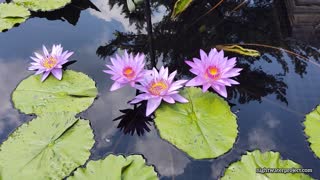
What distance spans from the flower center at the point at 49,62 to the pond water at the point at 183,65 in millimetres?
223

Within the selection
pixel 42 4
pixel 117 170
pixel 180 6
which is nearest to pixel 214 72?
pixel 117 170

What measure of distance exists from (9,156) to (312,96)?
1.61 m

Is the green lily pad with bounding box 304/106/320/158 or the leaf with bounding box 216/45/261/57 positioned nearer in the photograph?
the green lily pad with bounding box 304/106/320/158

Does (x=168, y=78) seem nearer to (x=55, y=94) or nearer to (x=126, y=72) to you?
(x=126, y=72)

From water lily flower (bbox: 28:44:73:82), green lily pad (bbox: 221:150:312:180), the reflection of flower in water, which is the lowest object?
green lily pad (bbox: 221:150:312:180)

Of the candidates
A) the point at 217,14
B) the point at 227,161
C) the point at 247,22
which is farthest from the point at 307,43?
the point at 227,161

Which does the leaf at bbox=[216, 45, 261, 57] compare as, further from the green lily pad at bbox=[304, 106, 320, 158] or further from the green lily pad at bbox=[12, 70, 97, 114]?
the green lily pad at bbox=[12, 70, 97, 114]

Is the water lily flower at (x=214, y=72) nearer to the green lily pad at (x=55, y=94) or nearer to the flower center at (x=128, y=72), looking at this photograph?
the flower center at (x=128, y=72)

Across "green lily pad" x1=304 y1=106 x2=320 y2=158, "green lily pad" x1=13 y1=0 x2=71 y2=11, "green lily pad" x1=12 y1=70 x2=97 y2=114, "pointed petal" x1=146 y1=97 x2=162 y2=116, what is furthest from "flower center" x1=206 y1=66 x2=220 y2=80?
"green lily pad" x1=13 y1=0 x2=71 y2=11

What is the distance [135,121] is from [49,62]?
599 millimetres

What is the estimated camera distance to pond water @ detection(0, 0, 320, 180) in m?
1.78

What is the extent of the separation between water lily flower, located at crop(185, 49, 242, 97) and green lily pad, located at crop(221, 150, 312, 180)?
0.37 m

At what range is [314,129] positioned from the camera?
1719 millimetres

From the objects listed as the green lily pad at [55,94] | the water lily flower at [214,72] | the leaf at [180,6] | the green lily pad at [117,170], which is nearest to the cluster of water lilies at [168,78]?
the water lily flower at [214,72]
